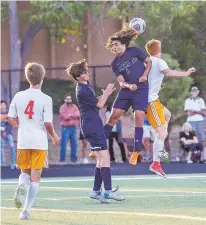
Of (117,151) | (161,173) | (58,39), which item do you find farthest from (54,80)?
(161,173)

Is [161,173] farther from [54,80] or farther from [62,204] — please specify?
[54,80]

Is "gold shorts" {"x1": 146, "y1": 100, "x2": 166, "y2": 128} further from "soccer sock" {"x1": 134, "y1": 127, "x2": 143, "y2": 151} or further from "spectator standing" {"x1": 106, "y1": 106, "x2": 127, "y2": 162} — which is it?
"spectator standing" {"x1": 106, "y1": 106, "x2": 127, "y2": 162}

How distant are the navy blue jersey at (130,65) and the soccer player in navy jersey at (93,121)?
1120 millimetres

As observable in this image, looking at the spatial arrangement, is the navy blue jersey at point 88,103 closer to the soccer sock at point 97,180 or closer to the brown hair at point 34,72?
the soccer sock at point 97,180

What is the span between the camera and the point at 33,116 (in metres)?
10.9

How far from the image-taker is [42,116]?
10883 mm

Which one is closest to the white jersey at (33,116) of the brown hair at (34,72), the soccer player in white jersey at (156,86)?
the brown hair at (34,72)

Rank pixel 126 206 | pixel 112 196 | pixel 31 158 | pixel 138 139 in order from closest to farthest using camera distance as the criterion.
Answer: pixel 31 158 → pixel 126 206 → pixel 112 196 → pixel 138 139

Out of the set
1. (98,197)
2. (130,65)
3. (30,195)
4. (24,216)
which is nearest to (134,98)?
(130,65)

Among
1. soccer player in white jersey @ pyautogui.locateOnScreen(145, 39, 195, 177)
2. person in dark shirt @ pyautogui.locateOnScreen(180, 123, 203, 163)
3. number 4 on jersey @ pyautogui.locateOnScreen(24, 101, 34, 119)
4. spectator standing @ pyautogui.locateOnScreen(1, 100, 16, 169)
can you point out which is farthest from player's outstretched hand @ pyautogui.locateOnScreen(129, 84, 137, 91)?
person in dark shirt @ pyautogui.locateOnScreen(180, 123, 203, 163)

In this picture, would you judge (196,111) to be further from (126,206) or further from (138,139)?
(126,206)

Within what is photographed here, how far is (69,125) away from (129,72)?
10.4 metres

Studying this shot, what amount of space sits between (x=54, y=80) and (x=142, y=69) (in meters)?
16.4

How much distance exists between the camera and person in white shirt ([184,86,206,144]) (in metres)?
23.4
